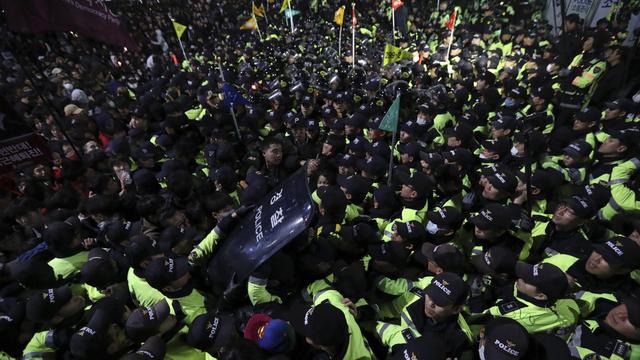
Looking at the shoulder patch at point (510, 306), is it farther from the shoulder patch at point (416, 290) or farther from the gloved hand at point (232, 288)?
the gloved hand at point (232, 288)

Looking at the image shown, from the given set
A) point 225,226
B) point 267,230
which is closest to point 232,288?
point 267,230

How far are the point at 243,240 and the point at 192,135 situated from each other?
478 centimetres

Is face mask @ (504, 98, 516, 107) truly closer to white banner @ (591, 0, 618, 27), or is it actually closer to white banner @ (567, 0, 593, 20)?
white banner @ (591, 0, 618, 27)

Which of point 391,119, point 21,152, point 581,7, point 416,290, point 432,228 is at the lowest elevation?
point 416,290

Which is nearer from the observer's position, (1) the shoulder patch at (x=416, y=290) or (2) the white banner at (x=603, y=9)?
(1) the shoulder patch at (x=416, y=290)

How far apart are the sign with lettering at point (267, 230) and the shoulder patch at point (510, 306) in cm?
219

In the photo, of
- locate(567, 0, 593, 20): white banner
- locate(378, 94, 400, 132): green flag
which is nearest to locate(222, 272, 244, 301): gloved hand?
locate(378, 94, 400, 132): green flag

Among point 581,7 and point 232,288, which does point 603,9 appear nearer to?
point 581,7

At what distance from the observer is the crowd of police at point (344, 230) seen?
270 centimetres

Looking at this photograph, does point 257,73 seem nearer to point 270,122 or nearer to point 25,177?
point 270,122

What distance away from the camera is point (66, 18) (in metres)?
5.69

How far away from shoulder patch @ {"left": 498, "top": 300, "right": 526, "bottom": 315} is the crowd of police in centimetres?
2

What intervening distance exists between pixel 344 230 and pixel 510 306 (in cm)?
181

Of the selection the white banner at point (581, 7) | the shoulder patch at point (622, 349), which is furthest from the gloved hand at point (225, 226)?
the white banner at point (581, 7)
